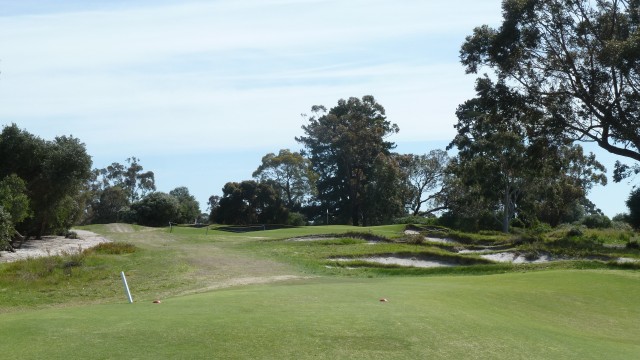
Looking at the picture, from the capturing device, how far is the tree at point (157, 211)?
69.6 meters

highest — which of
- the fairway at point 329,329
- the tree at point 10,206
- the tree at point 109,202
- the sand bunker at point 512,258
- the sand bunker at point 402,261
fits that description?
the tree at point 109,202

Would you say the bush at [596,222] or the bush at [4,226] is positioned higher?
the bush at [596,222]

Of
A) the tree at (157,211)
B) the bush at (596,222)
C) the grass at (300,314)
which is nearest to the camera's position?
the grass at (300,314)

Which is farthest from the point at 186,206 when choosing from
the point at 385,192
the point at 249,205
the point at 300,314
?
the point at 300,314

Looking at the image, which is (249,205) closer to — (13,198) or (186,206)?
(186,206)

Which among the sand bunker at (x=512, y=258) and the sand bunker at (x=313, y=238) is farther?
the sand bunker at (x=313, y=238)

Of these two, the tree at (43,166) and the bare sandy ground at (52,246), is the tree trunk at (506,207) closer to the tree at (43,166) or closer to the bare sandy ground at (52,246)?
the bare sandy ground at (52,246)

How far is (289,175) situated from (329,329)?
77825 millimetres

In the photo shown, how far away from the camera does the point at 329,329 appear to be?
12.2 meters

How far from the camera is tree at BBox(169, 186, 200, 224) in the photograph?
75481 mm

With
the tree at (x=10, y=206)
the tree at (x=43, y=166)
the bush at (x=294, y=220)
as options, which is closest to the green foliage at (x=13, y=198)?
the tree at (x=10, y=206)

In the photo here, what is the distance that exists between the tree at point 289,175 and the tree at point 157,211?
1843 centimetres

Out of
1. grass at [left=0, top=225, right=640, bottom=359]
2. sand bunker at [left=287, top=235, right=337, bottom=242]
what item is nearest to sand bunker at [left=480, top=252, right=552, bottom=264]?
grass at [left=0, top=225, right=640, bottom=359]

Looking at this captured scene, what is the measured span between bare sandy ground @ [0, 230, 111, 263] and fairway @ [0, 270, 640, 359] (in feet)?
62.7
